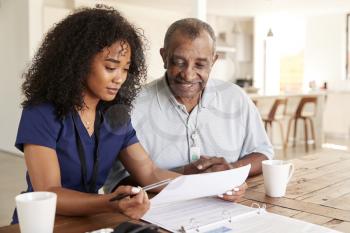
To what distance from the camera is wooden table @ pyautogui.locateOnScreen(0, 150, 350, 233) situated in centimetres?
98

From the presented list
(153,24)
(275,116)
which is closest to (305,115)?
(275,116)

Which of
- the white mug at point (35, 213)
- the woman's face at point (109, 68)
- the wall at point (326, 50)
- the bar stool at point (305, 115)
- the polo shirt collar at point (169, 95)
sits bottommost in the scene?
the bar stool at point (305, 115)

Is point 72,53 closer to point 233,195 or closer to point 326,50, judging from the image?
point 233,195

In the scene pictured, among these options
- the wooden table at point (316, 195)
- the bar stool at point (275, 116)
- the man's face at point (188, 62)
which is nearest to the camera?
the wooden table at point (316, 195)

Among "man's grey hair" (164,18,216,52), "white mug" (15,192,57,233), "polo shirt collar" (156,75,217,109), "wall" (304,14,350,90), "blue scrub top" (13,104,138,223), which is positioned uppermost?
"wall" (304,14,350,90)

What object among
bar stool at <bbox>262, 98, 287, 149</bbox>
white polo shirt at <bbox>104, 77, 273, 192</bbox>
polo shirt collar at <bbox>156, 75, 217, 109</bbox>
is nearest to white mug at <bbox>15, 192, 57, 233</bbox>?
white polo shirt at <bbox>104, 77, 273, 192</bbox>

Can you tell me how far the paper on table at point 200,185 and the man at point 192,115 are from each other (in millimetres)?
429

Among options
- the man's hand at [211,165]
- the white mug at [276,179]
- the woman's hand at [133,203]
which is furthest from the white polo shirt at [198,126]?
the woman's hand at [133,203]

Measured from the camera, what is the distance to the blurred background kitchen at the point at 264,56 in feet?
18.8

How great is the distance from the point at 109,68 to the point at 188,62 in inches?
19.8

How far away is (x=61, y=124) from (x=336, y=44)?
7.91 m

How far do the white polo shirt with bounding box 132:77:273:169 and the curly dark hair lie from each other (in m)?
0.37

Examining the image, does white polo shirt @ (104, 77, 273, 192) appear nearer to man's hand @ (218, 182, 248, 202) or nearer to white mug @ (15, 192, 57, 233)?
man's hand @ (218, 182, 248, 202)

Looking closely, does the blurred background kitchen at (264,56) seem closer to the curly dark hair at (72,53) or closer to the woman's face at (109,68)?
the curly dark hair at (72,53)
